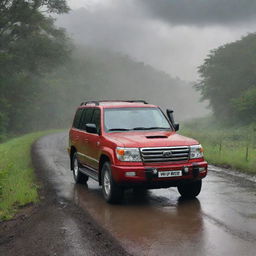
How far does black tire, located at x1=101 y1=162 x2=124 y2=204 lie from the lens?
8094mm

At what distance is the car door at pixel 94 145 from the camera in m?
9.09

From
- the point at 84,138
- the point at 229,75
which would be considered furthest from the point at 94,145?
the point at 229,75

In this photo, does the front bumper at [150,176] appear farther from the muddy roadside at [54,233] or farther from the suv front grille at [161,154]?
the muddy roadside at [54,233]

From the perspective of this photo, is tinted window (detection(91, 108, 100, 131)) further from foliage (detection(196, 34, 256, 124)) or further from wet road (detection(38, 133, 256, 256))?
foliage (detection(196, 34, 256, 124))

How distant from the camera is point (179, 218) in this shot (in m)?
7.18

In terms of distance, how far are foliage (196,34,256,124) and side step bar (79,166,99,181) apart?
30224 mm

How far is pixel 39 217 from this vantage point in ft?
24.7

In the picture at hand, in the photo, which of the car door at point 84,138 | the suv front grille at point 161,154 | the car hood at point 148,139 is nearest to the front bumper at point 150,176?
the suv front grille at point 161,154

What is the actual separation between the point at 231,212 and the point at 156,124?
2.82 metres

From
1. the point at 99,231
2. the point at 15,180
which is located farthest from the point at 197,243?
the point at 15,180

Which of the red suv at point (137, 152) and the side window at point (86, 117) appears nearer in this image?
the red suv at point (137, 152)

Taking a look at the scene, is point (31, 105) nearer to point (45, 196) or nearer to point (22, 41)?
point (22, 41)

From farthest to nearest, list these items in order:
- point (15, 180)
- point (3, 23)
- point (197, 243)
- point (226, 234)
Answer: point (3, 23) < point (15, 180) < point (226, 234) < point (197, 243)

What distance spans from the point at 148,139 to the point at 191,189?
161 cm
